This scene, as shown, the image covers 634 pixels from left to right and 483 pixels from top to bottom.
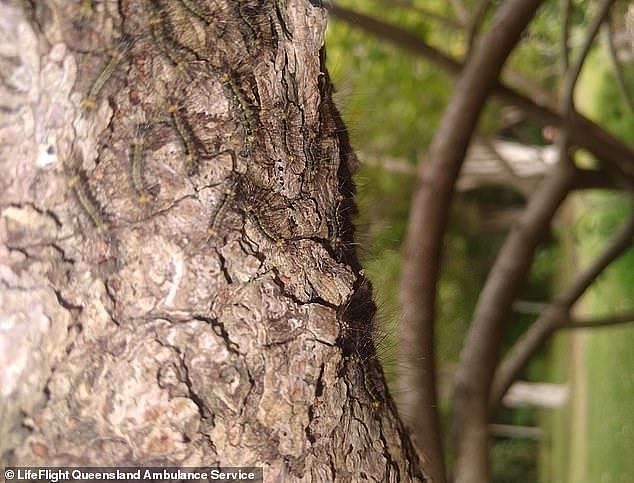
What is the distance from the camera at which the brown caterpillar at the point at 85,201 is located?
979 millimetres

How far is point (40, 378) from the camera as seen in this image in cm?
98

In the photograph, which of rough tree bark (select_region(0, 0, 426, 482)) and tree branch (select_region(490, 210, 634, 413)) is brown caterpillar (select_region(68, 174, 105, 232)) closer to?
rough tree bark (select_region(0, 0, 426, 482))

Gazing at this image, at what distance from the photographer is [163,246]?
1.01m

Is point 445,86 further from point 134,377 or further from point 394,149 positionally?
point 134,377

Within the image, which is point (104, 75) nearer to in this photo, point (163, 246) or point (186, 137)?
point (186, 137)

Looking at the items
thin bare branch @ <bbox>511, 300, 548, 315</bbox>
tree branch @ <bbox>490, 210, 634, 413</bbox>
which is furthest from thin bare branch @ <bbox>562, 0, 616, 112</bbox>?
thin bare branch @ <bbox>511, 300, 548, 315</bbox>

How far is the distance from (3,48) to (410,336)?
1404mm

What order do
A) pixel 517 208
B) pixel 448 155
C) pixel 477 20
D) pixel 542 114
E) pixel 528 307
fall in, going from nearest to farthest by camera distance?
pixel 448 155 → pixel 542 114 → pixel 477 20 → pixel 528 307 → pixel 517 208

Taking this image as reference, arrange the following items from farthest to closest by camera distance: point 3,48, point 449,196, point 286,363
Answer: point 449,196 → point 286,363 → point 3,48

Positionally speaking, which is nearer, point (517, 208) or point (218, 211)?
point (218, 211)

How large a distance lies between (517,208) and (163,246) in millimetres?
10834

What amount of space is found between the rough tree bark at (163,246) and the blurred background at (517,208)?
0.23 meters

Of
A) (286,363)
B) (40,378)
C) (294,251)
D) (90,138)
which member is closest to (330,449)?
(286,363)

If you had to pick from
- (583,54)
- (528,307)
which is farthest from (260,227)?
(528,307)
